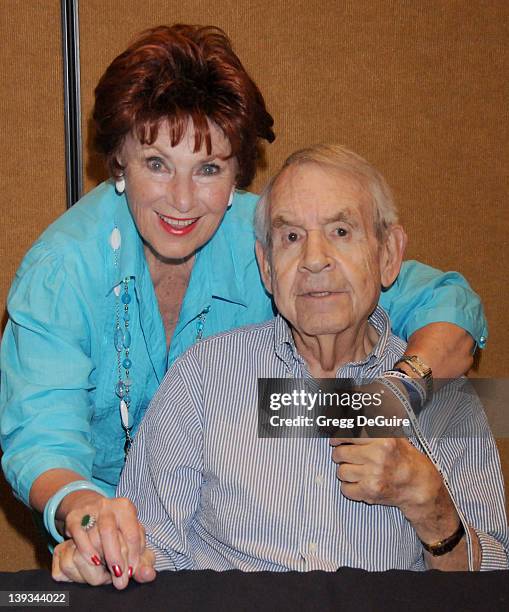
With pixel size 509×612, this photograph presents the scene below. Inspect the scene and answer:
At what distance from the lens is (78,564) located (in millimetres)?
1066

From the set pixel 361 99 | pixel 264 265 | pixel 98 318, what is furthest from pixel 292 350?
pixel 361 99

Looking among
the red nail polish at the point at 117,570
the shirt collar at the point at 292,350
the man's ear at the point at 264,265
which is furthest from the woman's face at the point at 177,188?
the red nail polish at the point at 117,570

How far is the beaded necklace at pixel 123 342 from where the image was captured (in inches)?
67.0

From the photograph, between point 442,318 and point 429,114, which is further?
point 429,114

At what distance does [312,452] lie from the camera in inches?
55.5

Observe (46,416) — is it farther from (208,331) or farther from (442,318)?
(442,318)

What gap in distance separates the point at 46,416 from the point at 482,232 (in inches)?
57.1

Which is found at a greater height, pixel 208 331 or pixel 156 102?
pixel 156 102

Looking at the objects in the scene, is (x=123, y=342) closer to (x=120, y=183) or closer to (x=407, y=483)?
(x=120, y=183)

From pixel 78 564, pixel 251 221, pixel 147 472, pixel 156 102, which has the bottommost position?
pixel 147 472

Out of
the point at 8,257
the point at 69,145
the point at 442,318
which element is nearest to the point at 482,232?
the point at 442,318

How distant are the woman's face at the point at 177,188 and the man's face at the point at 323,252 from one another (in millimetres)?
149

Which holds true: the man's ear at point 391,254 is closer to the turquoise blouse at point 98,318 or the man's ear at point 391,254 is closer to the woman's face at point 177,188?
the turquoise blouse at point 98,318

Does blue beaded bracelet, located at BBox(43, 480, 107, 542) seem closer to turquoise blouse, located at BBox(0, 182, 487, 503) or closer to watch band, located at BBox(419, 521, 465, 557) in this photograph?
turquoise blouse, located at BBox(0, 182, 487, 503)
